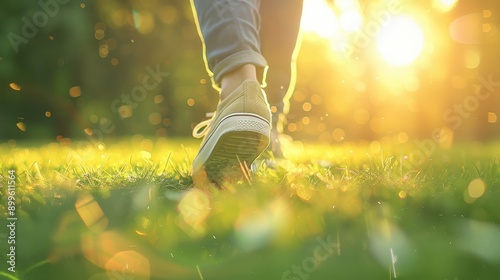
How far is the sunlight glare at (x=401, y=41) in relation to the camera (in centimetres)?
437

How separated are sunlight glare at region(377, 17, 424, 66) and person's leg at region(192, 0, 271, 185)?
2973 millimetres

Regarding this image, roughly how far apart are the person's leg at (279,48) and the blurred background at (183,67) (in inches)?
101

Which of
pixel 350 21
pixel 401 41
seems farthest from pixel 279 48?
pixel 350 21

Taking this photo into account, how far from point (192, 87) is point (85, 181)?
12.5 ft

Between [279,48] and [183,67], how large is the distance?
3.33 m

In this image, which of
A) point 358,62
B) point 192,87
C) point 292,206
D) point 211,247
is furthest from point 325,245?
point 358,62

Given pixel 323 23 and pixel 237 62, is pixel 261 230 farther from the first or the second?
pixel 323 23

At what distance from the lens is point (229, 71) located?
146cm

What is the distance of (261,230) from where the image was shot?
3.51 feet

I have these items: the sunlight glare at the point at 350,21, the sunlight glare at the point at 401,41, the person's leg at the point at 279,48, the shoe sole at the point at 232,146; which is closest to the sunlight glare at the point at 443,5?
the sunlight glare at the point at 401,41

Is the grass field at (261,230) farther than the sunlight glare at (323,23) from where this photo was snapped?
No

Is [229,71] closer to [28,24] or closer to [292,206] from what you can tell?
[292,206]

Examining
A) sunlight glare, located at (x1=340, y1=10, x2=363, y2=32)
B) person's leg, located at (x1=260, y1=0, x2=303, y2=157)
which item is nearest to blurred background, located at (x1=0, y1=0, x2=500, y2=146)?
sunlight glare, located at (x1=340, y1=10, x2=363, y2=32)

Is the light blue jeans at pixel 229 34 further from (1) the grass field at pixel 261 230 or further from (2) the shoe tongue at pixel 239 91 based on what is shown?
(1) the grass field at pixel 261 230
